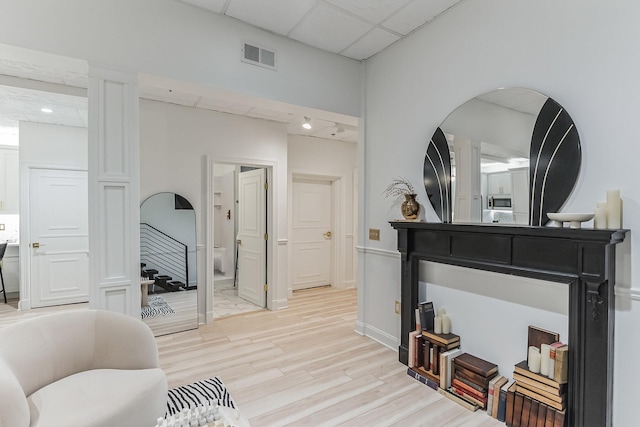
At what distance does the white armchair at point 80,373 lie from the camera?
4.87ft

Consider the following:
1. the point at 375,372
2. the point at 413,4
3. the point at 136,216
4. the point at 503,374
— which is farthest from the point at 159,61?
the point at 503,374

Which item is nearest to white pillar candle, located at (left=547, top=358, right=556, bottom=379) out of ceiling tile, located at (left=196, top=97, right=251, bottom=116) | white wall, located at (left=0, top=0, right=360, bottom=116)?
white wall, located at (left=0, top=0, right=360, bottom=116)

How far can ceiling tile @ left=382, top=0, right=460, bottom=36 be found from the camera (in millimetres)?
2629

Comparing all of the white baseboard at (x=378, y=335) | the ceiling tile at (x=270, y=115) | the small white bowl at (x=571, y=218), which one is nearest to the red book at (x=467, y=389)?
the white baseboard at (x=378, y=335)

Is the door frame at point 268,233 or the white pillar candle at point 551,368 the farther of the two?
the door frame at point 268,233

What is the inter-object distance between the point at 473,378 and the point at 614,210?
1.44 m

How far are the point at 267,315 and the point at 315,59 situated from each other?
3.23 metres

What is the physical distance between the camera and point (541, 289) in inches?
85.7

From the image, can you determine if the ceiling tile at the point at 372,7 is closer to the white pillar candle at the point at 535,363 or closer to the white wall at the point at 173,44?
the white wall at the point at 173,44

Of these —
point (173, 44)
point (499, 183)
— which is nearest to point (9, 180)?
point (173, 44)

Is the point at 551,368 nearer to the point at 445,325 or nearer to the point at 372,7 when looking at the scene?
the point at 445,325

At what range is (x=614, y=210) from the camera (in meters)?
1.78

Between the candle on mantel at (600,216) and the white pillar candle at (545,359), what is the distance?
2.67ft

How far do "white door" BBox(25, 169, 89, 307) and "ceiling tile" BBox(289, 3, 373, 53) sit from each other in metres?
4.01
